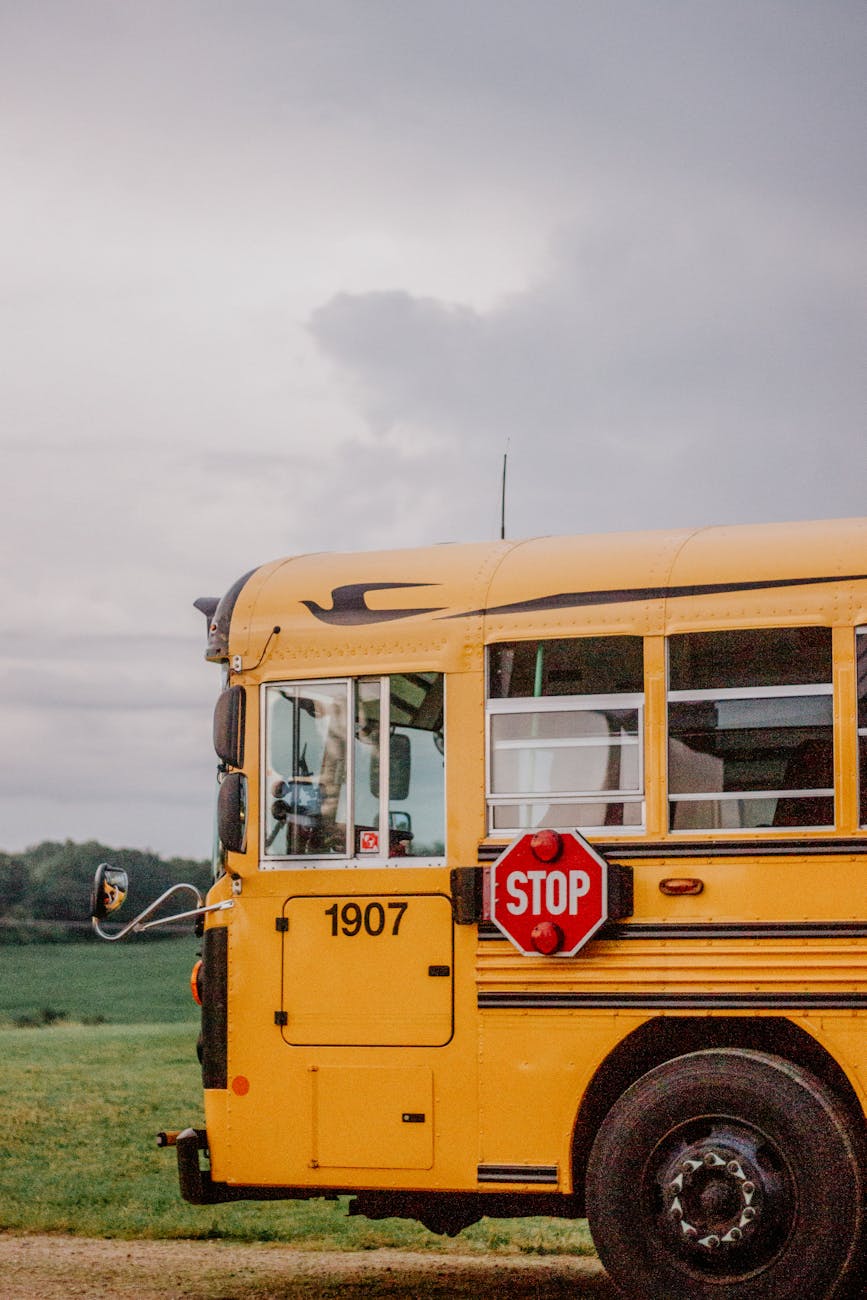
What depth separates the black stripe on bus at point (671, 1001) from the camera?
6.69m

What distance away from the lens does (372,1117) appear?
724cm

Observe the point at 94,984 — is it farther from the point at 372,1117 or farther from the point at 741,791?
the point at 741,791

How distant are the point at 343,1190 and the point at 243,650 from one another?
7.97ft

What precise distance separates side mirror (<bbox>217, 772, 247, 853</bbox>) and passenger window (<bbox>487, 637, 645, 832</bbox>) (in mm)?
1174

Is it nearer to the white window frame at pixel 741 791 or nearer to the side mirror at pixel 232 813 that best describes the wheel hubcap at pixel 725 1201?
the white window frame at pixel 741 791

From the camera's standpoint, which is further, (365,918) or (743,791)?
(365,918)

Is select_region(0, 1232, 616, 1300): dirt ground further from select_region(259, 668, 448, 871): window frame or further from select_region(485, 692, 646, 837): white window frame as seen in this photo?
select_region(485, 692, 646, 837): white window frame

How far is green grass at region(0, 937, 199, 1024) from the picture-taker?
1903 centimetres

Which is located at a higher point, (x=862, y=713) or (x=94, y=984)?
(x=862, y=713)

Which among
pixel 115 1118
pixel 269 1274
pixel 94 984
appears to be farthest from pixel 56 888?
pixel 269 1274

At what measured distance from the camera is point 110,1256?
10.0 metres

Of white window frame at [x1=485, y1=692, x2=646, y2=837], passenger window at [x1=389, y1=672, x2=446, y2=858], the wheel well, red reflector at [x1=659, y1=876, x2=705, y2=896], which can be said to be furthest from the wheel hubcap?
passenger window at [x1=389, y1=672, x2=446, y2=858]

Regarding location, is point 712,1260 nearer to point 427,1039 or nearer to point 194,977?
point 427,1039

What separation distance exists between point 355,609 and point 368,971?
1.61m
